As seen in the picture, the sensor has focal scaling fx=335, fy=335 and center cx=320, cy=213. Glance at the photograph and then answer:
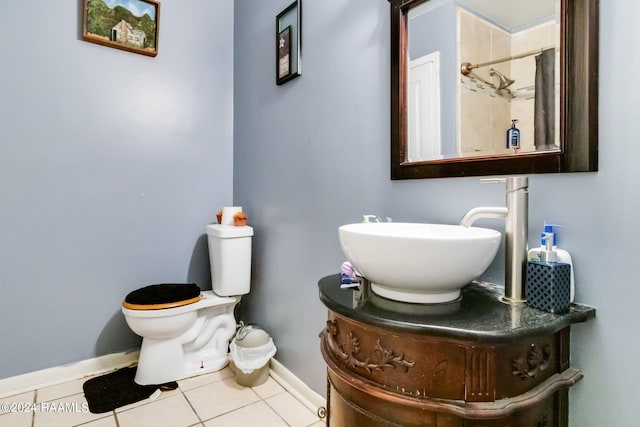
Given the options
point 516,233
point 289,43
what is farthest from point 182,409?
point 289,43

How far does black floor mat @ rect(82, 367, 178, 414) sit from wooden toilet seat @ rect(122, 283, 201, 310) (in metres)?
0.42

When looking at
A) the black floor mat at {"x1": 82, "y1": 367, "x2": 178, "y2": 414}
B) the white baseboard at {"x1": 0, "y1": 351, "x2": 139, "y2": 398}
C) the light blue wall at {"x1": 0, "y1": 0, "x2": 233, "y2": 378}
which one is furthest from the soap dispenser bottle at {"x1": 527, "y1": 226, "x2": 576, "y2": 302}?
the white baseboard at {"x1": 0, "y1": 351, "x2": 139, "y2": 398}

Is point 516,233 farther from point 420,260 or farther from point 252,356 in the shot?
point 252,356

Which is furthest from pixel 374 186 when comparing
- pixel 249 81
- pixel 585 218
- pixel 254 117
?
pixel 249 81

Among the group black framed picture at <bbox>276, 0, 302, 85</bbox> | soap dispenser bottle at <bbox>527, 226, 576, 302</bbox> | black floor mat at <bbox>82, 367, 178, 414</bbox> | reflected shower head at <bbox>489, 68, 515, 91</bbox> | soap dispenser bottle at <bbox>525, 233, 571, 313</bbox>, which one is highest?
black framed picture at <bbox>276, 0, 302, 85</bbox>

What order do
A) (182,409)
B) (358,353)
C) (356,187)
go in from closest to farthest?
(358,353) → (356,187) → (182,409)

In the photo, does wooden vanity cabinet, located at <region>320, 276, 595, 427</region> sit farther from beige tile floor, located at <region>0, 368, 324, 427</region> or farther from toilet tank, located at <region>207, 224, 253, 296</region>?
toilet tank, located at <region>207, 224, 253, 296</region>

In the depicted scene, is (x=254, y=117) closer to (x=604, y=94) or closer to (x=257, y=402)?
(x=257, y=402)

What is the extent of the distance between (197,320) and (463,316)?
1543 mm

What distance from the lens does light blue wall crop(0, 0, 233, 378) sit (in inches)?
65.1

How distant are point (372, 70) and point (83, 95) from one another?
156 centimetres

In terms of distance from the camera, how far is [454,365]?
65 centimetres

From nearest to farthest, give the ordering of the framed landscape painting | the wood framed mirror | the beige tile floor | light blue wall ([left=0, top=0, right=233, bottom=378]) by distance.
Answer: the wood framed mirror
the beige tile floor
light blue wall ([left=0, top=0, right=233, bottom=378])
the framed landscape painting

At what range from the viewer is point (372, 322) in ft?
2.30
